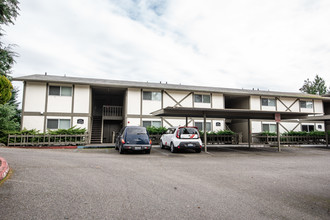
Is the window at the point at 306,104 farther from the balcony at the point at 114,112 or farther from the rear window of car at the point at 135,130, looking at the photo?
the rear window of car at the point at 135,130

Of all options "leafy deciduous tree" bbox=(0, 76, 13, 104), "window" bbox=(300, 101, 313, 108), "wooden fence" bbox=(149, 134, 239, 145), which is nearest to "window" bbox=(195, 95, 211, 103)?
"wooden fence" bbox=(149, 134, 239, 145)

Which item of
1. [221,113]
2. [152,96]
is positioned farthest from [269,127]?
[152,96]

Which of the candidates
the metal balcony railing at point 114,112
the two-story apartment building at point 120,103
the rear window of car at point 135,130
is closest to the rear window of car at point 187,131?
the rear window of car at point 135,130

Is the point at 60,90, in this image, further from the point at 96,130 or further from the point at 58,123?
the point at 96,130

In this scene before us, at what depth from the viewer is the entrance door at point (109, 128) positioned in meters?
23.6

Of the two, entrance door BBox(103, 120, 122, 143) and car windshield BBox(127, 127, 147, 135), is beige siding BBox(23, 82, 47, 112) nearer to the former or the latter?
entrance door BBox(103, 120, 122, 143)

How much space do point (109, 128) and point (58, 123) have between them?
5.93m

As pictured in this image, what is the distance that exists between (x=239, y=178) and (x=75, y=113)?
1681cm

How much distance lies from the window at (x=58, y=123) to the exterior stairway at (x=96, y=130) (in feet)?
8.89

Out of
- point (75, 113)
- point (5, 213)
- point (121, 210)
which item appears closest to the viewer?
point (5, 213)

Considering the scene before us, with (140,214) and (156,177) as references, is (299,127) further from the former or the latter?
(140,214)

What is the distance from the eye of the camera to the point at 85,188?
15.7 feet

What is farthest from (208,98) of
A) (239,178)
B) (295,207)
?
(295,207)

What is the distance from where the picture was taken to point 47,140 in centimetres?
1614
